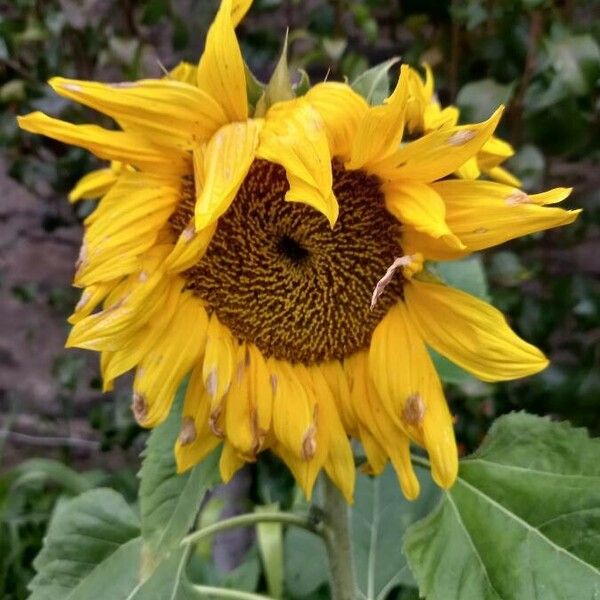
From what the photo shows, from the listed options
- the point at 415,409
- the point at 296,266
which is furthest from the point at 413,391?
the point at 296,266

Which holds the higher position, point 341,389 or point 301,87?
point 301,87

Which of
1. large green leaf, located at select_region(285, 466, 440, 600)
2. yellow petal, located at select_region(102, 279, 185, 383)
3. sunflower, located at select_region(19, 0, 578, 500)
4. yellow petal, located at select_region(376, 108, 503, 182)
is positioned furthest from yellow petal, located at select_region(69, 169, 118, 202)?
large green leaf, located at select_region(285, 466, 440, 600)

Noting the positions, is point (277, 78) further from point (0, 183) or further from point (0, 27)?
point (0, 183)

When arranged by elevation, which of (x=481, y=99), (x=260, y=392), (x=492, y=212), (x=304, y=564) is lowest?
(x=304, y=564)

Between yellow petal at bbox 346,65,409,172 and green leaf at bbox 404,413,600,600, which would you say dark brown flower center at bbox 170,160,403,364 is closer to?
yellow petal at bbox 346,65,409,172

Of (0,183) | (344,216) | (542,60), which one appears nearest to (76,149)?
(0,183)

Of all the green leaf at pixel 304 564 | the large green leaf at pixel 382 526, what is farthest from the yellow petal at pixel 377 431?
the green leaf at pixel 304 564

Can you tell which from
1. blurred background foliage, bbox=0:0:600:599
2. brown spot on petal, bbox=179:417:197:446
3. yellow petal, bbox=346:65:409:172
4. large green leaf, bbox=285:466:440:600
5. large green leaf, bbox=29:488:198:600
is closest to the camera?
yellow petal, bbox=346:65:409:172

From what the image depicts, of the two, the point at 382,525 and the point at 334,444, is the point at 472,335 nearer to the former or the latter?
the point at 334,444
